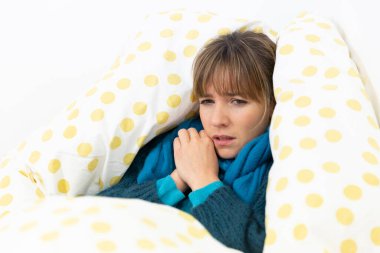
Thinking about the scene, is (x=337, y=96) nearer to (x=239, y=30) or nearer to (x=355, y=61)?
(x=355, y=61)

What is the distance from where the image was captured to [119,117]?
1204mm

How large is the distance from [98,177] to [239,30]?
49 centimetres

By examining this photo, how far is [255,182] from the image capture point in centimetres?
111

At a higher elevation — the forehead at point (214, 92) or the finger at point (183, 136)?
the forehead at point (214, 92)

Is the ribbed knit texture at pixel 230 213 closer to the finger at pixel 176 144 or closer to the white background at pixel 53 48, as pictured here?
the finger at pixel 176 144

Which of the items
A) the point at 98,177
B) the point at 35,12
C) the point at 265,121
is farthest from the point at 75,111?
the point at 35,12

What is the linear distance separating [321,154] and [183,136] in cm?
41

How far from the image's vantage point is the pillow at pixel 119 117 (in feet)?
3.84

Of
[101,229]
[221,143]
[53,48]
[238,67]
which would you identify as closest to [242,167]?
[221,143]

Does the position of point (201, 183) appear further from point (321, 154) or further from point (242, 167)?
point (321, 154)

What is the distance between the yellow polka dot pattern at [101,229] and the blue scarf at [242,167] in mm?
252

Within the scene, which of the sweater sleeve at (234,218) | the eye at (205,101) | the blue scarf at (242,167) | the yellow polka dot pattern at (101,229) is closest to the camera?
the yellow polka dot pattern at (101,229)

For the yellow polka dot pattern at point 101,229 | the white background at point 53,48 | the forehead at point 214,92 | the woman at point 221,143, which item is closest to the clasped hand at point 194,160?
the woman at point 221,143

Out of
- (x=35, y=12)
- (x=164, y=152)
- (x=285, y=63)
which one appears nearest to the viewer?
(x=285, y=63)
